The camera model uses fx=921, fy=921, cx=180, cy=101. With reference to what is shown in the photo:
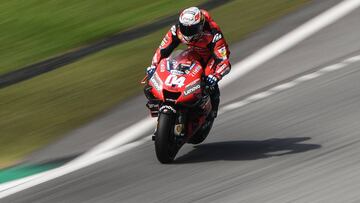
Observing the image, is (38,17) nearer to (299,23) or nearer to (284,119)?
(299,23)

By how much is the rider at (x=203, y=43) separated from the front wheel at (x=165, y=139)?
725 mm

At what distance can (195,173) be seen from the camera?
34.8ft

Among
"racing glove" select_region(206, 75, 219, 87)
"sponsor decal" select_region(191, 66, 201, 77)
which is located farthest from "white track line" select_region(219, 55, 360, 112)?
"racing glove" select_region(206, 75, 219, 87)

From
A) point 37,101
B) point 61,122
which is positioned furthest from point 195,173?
point 37,101

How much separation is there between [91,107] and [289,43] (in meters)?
3.89

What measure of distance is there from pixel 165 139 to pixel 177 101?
1.49 feet

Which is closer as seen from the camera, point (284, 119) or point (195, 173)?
point (195, 173)

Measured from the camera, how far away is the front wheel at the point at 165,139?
10.4 meters

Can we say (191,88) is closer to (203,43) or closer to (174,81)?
(174,81)

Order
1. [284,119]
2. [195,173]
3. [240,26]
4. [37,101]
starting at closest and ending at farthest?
[195,173] < [284,119] < [37,101] < [240,26]

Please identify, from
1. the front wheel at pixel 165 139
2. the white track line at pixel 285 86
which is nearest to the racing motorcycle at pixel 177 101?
the front wheel at pixel 165 139

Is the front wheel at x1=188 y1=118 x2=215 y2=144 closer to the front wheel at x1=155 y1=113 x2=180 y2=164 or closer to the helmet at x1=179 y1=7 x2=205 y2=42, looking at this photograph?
the front wheel at x1=155 y1=113 x2=180 y2=164

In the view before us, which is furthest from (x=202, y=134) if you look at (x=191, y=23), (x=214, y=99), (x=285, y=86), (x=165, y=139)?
(x=285, y=86)

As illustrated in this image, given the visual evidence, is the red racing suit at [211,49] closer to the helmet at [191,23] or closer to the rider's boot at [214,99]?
the helmet at [191,23]
